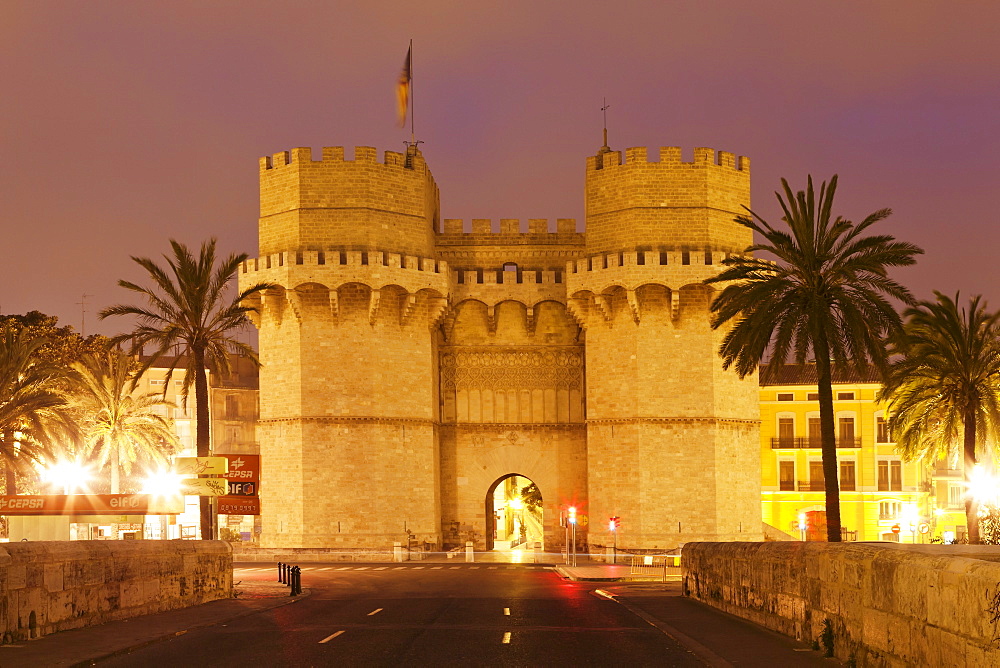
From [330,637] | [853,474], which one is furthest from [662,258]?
[330,637]

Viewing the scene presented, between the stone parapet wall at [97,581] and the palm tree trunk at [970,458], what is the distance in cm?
1785

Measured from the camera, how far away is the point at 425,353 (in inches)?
1873

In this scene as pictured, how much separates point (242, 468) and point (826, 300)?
1302 cm

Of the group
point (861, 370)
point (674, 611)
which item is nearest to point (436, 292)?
point (861, 370)

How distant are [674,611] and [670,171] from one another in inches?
1066

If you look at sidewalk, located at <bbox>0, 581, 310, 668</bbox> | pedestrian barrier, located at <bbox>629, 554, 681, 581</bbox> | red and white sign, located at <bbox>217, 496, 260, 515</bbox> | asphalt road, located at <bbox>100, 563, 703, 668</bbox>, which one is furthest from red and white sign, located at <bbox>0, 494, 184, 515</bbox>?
pedestrian barrier, located at <bbox>629, 554, 681, 581</bbox>

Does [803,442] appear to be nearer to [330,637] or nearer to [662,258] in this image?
[662,258]

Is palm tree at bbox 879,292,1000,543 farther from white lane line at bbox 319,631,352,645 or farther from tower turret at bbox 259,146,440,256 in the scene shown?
tower turret at bbox 259,146,440,256

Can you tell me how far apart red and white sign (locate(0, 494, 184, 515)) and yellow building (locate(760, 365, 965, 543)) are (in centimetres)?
3472

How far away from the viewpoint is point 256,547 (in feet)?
152

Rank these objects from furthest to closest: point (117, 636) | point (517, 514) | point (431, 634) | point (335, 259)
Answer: point (517, 514)
point (335, 259)
point (431, 634)
point (117, 636)

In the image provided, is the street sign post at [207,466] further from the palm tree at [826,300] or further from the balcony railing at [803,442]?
the balcony railing at [803,442]

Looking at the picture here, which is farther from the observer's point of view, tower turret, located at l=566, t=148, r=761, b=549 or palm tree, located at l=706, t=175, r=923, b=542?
tower turret, located at l=566, t=148, r=761, b=549

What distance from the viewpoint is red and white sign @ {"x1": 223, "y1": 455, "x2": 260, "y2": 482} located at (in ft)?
85.5
